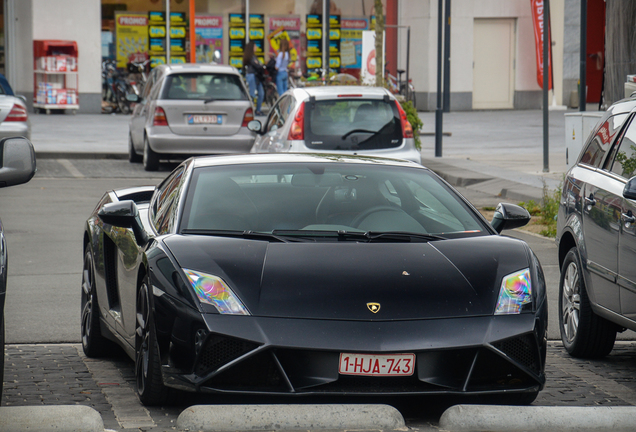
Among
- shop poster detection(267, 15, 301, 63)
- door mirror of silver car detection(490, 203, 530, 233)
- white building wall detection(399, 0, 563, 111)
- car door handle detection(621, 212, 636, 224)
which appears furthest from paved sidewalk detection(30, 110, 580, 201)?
door mirror of silver car detection(490, 203, 530, 233)

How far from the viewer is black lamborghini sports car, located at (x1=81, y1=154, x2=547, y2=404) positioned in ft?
14.2

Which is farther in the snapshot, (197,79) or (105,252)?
(197,79)

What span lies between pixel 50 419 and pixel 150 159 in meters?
13.4

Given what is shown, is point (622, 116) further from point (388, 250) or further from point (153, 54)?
point (153, 54)

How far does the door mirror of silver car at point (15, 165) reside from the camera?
15.8 ft

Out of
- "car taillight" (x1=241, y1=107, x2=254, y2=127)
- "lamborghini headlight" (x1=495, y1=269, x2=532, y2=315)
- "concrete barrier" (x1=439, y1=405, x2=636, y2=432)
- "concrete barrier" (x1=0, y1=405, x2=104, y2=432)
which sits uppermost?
"car taillight" (x1=241, y1=107, x2=254, y2=127)

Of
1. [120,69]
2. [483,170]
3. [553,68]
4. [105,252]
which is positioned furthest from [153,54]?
[105,252]

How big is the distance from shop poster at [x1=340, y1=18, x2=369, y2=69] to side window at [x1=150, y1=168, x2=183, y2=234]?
86.9ft

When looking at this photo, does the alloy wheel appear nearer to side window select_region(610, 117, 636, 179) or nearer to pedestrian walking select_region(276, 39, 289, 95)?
side window select_region(610, 117, 636, 179)

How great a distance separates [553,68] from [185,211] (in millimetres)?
30733

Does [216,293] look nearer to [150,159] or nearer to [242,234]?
[242,234]

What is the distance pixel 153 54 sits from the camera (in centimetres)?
3045

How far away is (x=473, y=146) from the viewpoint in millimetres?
21500

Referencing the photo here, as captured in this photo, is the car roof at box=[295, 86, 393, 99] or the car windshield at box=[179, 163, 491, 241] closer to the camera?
the car windshield at box=[179, 163, 491, 241]
